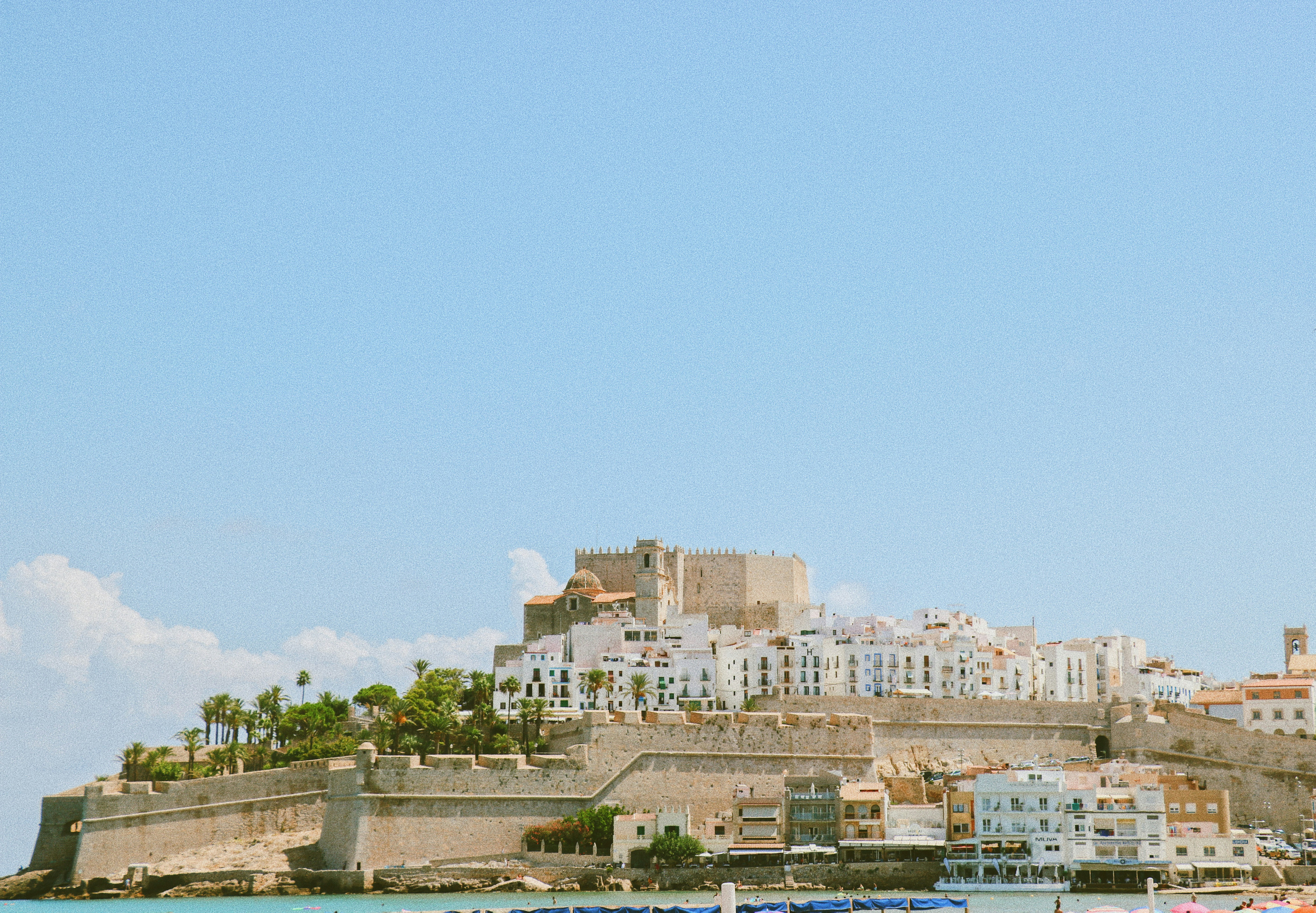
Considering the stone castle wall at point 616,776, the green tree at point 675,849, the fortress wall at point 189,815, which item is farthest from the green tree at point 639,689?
the fortress wall at point 189,815

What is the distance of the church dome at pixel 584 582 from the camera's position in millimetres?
85688

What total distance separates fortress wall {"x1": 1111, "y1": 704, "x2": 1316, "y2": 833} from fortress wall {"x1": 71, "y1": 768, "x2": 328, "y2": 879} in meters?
35.5

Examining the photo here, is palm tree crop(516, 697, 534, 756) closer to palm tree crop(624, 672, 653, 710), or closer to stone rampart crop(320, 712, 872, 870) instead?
stone rampart crop(320, 712, 872, 870)

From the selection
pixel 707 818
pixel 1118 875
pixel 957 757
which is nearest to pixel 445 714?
pixel 707 818

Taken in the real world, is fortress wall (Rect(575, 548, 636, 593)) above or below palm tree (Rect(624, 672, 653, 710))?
above

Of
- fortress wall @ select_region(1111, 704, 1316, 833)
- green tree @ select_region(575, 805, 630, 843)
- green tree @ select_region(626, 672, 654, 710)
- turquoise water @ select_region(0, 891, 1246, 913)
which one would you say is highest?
green tree @ select_region(626, 672, 654, 710)

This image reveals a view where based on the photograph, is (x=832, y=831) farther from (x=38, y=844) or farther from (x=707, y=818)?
(x=38, y=844)

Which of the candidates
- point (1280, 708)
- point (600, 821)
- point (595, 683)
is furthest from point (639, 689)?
point (1280, 708)

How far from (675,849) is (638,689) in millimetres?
16011

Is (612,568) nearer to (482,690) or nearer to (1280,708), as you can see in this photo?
(482,690)

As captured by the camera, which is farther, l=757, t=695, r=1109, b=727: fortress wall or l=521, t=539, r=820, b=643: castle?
l=521, t=539, r=820, b=643: castle

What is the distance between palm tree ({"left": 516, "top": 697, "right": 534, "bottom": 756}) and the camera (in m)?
69.0

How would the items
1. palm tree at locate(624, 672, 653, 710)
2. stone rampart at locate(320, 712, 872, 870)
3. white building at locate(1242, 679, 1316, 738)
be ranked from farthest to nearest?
white building at locate(1242, 679, 1316, 738)
palm tree at locate(624, 672, 653, 710)
stone rampart at locate(320, 712, 872, 870)

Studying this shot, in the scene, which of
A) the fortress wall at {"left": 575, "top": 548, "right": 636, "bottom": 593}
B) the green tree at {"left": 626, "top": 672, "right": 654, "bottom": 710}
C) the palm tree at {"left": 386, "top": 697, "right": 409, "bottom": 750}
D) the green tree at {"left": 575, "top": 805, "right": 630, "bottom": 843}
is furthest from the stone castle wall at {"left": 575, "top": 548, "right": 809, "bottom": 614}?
the green tree at {"left": 575, "top": 805, "right": 630, "bottom": 843}
